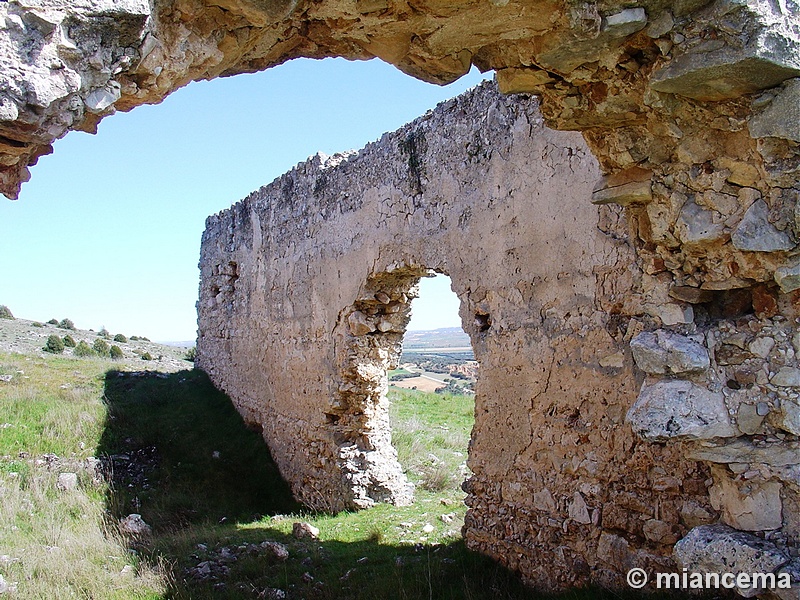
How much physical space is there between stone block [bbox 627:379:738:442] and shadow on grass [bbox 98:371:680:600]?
1583mm

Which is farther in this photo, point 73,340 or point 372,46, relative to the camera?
point 73,340

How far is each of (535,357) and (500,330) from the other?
0.41 m

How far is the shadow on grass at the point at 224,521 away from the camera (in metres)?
4.55

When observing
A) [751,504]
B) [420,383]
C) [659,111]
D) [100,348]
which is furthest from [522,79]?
[420,383]

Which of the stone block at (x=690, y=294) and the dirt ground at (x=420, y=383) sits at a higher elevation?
the stone block at (x=690, y=294)

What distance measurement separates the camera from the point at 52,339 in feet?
59.5

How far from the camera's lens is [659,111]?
2.46m

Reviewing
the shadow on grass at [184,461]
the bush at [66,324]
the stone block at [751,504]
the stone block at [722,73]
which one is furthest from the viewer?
the bush at [66,324]

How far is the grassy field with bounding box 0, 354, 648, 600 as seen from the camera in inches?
182

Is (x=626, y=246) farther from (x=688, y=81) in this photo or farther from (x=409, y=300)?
(x=409, y=300)

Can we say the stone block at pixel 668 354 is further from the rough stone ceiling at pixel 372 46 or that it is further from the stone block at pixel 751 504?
the rough stone ceiling at pixel 372 46

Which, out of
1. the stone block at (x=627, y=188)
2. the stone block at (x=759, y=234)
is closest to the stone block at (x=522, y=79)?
the stone block at (x=627, y=188)

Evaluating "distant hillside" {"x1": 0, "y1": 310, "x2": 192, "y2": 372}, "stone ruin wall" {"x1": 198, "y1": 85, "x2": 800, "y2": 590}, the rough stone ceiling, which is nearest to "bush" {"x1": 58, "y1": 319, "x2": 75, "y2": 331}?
"distant hillside" {"x1": 0, "y1": 310, "x2": 192, "y2": 372}

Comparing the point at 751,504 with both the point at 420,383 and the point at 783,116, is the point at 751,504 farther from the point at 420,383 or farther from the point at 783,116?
the point at 420,383
